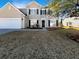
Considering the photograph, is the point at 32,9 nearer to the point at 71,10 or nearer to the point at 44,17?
the point at 44,17

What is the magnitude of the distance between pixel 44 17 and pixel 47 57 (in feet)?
120

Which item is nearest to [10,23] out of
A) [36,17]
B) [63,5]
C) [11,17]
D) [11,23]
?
[11,23]

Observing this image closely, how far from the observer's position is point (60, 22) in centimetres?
4566

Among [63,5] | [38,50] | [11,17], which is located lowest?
[38,50]

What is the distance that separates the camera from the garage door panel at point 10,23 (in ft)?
137

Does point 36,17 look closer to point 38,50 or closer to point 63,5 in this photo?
point 63,5

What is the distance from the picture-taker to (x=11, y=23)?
41781 mm

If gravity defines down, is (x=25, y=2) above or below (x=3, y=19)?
above

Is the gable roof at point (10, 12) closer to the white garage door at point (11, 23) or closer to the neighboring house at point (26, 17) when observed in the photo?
the neighboring house at point (26, 17)

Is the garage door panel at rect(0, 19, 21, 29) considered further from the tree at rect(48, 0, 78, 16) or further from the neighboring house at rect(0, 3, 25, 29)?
the tree at rect(48, 0, 78, 16)

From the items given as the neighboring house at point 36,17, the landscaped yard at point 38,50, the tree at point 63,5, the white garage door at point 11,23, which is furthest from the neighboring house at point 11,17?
the landscaped yard at point 38,50

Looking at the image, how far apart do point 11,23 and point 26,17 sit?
4417mm

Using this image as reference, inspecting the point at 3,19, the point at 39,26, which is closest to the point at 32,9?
the point at 39,26

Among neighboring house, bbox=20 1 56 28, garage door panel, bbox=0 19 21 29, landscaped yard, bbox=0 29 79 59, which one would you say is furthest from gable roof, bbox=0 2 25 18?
landscaped yard, bbox=0 29 79 59
